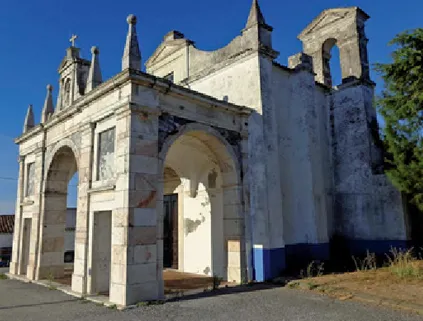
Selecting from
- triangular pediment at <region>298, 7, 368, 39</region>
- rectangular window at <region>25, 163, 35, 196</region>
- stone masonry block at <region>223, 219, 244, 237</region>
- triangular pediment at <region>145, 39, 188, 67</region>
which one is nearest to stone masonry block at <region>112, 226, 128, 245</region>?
stone masonry block at <region>223, 219, 244, 237</region>

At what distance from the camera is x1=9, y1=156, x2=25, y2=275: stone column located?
11984mm

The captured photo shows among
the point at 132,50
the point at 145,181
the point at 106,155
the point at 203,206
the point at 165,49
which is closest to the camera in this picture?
the point at 145,181

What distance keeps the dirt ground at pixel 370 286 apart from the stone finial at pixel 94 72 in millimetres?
7037

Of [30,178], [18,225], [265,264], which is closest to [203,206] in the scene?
[265,264]

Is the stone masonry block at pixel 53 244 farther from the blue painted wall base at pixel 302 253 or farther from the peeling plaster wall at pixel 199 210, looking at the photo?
the blue painted wall base at pixel 302 253

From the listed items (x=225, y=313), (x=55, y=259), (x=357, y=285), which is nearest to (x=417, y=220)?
(x=357, y=285)

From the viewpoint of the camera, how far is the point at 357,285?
308 inches

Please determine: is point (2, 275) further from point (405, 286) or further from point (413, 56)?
point (413, 56)

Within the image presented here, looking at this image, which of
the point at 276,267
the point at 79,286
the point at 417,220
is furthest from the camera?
the point at 417,220

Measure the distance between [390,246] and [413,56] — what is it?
566 cm

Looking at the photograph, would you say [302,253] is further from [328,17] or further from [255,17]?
[328,17]

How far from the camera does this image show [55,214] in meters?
10.9

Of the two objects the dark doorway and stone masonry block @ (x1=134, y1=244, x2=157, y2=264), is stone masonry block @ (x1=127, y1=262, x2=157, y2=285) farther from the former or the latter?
the dark doorway

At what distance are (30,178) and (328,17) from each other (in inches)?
487
